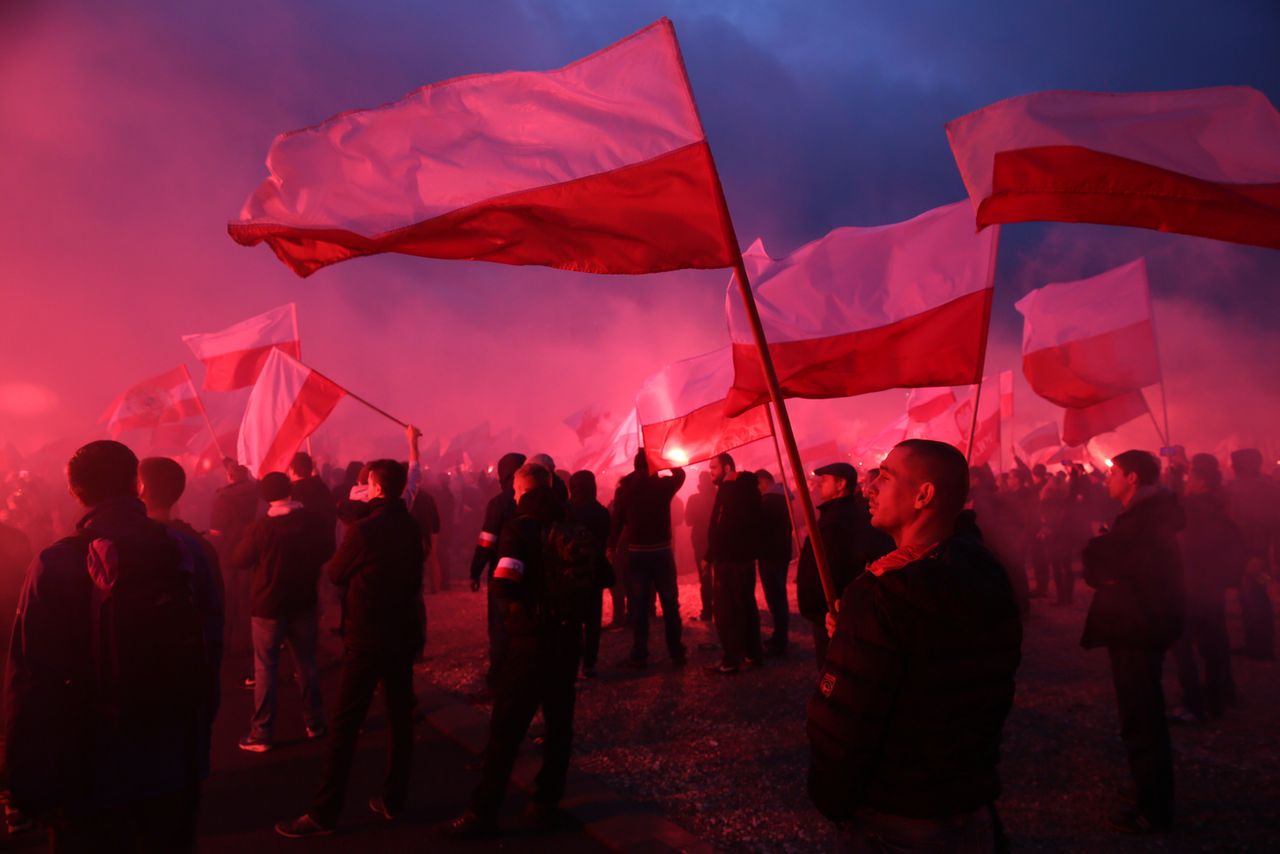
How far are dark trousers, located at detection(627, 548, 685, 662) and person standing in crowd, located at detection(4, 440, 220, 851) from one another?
5527 millimetres

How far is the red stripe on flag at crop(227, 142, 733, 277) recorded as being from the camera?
3.52 meters

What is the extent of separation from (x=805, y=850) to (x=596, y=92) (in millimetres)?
3945

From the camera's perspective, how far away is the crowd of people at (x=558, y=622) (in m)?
1.98

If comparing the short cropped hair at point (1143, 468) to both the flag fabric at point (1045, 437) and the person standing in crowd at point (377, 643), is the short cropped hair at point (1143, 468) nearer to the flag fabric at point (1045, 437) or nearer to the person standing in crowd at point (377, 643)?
the person standing in crowd at point (377, 643)

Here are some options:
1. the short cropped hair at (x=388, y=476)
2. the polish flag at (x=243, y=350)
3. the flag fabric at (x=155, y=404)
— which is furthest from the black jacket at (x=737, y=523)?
the flag fabric at (x=155, y=404)

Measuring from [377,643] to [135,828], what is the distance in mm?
1811

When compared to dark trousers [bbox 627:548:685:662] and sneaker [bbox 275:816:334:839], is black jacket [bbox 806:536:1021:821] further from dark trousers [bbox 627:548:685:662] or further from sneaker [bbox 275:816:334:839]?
dark trousers [bbox 627:548:685:662]

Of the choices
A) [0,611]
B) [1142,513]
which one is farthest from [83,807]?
[1142,513]

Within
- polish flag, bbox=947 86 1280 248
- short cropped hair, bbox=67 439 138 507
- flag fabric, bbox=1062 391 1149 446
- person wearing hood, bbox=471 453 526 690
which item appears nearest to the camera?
short cropped hair, bbox=67 439 138 507

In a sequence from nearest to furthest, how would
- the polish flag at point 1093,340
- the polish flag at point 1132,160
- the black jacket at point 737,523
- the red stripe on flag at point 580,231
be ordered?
the polish flag at point 1132,160, the red stripe on flag at point 580,231, the polish flag at point 1093,340, the black jacket at point 737,523

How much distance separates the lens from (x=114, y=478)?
287 centimetres

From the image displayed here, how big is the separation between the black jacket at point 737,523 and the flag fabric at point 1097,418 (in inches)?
172

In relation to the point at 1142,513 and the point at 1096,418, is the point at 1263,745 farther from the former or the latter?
the point at 1096,418

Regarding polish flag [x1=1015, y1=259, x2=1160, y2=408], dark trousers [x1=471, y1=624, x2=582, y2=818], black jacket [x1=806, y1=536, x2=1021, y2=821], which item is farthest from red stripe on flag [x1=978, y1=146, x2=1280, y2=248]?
polish flag [x1=1015, y1=259, x2=1160, y2=408]
